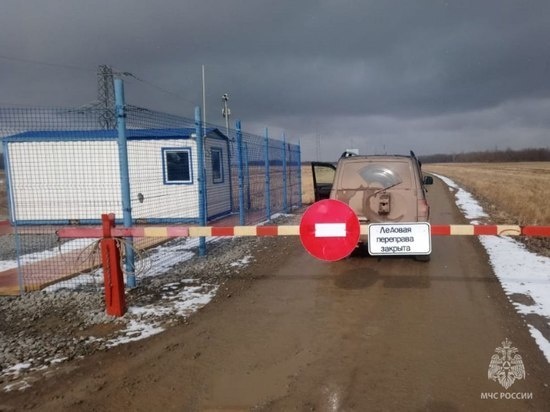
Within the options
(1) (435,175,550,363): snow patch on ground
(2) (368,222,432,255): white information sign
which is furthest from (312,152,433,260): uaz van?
(2) (368,222,432,255): white information sign

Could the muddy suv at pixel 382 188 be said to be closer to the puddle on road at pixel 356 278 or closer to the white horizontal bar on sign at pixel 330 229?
the puddle on road at pixel 356 278

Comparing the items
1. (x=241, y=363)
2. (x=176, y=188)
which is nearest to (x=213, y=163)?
(x=176, y=188)

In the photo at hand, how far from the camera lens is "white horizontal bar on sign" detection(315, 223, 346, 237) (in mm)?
4414

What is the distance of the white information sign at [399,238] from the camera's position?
4.46m

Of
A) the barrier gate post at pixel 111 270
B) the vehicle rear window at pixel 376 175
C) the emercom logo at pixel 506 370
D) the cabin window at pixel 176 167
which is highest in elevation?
the cabin window at pixel 176 167

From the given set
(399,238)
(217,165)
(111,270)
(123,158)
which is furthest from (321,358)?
(217,165)

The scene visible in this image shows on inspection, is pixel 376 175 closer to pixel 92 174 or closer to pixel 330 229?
pixel 330 229

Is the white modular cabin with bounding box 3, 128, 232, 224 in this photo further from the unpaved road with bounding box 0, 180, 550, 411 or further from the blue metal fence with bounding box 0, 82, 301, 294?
the unpaved road with bounding box 0, 180, 550, 411

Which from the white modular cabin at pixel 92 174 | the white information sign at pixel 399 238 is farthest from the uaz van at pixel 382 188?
the white modular cabin at pixel 92 174

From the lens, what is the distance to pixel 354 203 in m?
7.33

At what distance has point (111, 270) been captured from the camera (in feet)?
16.0

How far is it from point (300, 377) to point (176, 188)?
9.91m

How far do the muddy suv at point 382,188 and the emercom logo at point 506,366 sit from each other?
335cm

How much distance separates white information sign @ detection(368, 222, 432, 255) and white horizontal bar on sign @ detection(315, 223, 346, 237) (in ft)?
1.08
